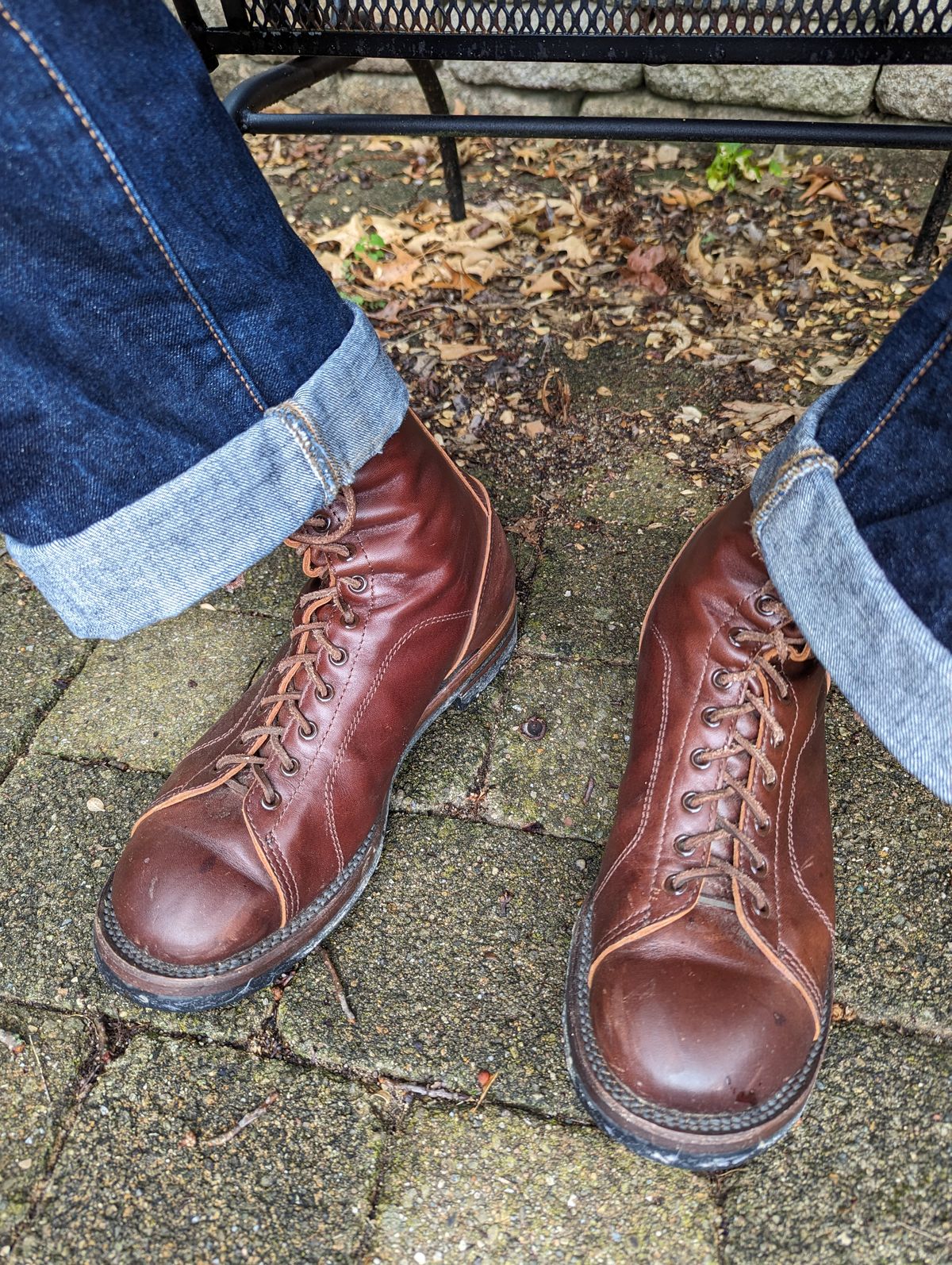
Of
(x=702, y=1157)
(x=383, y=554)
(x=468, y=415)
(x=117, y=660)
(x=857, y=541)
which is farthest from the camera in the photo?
(x=468, y=415)

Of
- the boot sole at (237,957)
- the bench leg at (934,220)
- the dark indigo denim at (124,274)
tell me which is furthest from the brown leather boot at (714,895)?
the bench leg at (934,220)

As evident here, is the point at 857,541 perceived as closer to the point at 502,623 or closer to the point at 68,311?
the point at 502,623

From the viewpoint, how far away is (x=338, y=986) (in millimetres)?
1260

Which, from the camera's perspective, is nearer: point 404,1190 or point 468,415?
point 404,1190

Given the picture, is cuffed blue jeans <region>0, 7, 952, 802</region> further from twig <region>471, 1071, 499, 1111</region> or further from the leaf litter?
the leaf litter

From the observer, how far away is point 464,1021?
1225 millimetres

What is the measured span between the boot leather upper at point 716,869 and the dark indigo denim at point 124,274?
2.04ft

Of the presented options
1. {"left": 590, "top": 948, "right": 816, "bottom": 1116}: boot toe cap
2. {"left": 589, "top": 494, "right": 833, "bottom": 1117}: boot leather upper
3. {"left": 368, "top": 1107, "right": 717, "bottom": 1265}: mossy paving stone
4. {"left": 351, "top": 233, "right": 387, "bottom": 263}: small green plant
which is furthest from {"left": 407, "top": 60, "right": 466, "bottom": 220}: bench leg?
{"left": 368, "top": 1107, "right": 717, "bottom": 1265}: mossy paving stone

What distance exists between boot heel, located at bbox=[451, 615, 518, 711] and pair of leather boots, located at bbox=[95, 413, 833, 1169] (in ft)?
0.34

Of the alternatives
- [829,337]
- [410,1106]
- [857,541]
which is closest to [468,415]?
[829,337]

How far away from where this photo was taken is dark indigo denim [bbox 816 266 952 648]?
88 cm

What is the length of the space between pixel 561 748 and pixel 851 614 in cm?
65

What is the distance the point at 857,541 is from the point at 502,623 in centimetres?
72

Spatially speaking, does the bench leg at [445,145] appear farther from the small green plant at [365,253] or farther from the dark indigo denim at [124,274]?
the dark indigo denim at [124,274]
